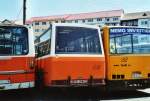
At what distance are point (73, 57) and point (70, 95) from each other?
7.29 feet

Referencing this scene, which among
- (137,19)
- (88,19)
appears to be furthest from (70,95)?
(88,19)

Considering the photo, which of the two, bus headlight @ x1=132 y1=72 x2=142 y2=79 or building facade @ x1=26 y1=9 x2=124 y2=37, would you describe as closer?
bus headlight @ x1=132 y1=72 x2=142 y2=79

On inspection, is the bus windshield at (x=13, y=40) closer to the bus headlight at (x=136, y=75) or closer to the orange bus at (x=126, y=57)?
the orange bus at (x=126, y=57)

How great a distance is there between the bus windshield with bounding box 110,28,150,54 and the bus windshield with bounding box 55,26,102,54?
64 cm

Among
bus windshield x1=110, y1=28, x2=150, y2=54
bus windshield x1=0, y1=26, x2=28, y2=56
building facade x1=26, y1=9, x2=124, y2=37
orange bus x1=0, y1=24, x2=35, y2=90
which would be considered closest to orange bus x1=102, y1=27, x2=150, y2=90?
bus windshield x1=110, y1=28, x2=150, y2=54

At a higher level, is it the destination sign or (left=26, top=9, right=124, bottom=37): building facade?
(left=26, top=9, right=124, bottom=37): building facade

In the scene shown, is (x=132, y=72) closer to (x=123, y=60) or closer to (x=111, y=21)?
(x=123, y=60)

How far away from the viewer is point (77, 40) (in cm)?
1330

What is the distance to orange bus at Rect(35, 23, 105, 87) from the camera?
1283cm

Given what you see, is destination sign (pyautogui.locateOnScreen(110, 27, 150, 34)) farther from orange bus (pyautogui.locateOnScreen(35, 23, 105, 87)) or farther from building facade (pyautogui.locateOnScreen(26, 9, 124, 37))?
building facade (pyautogui.locateOnScreen(26, 9, 124, 37))

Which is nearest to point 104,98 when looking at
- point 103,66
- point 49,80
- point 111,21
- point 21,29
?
point 103,66

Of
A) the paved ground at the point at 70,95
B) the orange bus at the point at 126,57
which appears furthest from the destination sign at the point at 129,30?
the paved ground at the point at 70,95

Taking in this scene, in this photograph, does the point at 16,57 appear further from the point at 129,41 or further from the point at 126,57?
the point at 129,41

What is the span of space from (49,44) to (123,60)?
2628 millimetres
